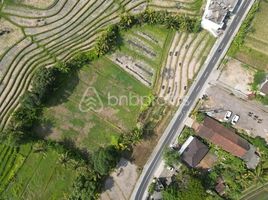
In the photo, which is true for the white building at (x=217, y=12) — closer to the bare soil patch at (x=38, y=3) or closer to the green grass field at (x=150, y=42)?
the green grass field at (x=150, y=42)

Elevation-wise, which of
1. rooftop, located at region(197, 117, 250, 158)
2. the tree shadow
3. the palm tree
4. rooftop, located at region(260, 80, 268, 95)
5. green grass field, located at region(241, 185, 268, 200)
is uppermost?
rooftop, located at region(260, 80, 268, 95)

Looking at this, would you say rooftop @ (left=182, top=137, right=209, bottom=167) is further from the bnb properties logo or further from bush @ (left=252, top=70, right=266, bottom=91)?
the bnb properties logo

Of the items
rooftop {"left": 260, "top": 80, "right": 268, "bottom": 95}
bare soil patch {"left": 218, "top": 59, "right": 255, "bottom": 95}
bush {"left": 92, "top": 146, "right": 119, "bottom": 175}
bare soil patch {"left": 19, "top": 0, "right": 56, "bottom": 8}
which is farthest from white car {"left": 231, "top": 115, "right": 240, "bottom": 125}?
bare soil patch {"left": 19, "top": 0, "right": 56, "bottom": 8}

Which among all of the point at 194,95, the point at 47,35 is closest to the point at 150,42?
the point at 194,95

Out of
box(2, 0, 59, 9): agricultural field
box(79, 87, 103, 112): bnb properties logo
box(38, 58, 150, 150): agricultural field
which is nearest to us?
box(38, 58, 150, 150): agricultural field

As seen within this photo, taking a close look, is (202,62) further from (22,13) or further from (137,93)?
(22,13)

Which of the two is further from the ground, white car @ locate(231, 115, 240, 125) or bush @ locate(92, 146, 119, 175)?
white car @ locate(231, 115, 240, 125)

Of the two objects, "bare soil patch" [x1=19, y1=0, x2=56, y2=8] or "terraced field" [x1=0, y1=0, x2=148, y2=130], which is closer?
"terraced field" [x1=0, y1=0, x2=148, y2=130]
